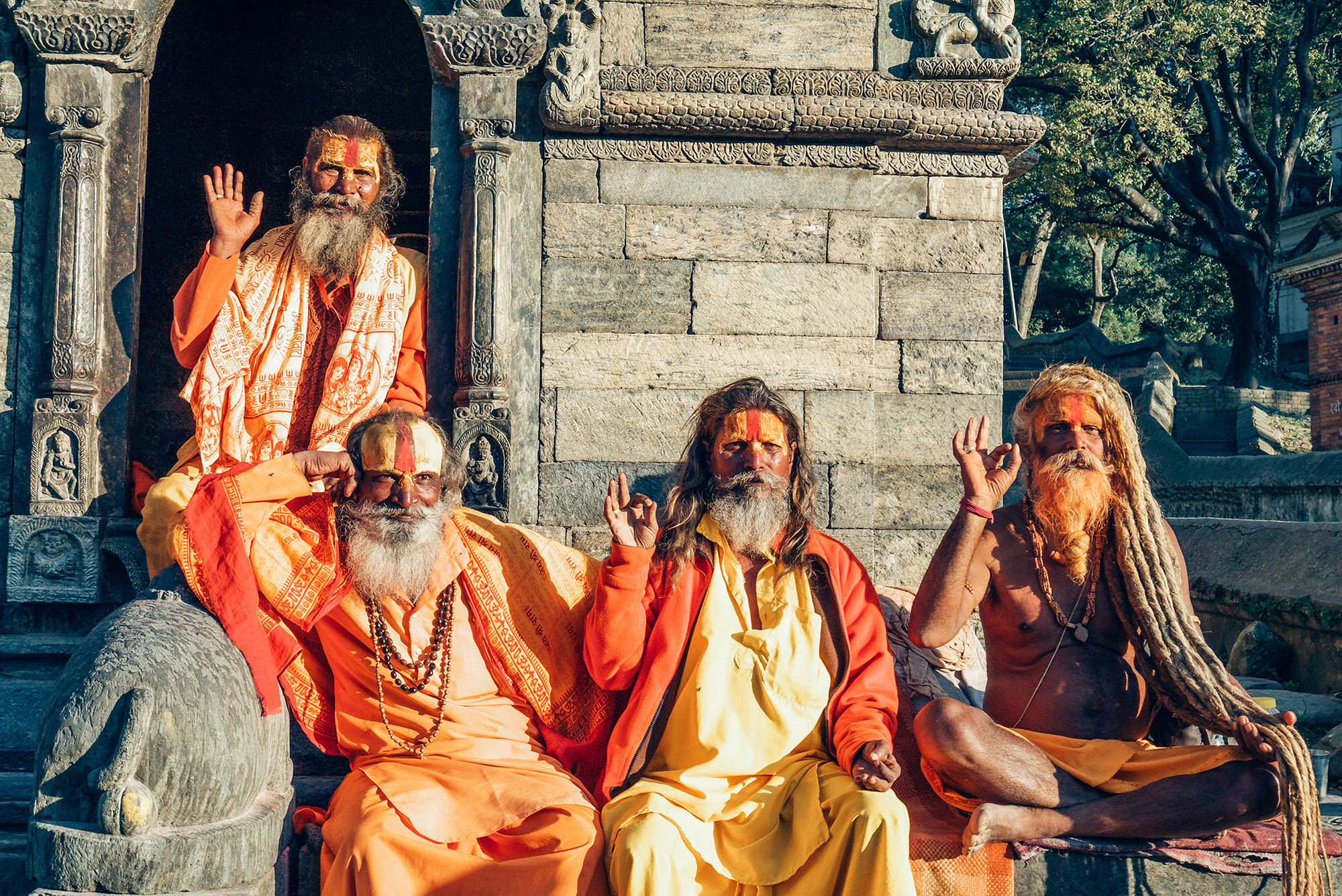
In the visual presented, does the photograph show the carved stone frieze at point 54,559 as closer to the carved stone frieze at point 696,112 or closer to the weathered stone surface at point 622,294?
the weathered stone surface at point 622,294

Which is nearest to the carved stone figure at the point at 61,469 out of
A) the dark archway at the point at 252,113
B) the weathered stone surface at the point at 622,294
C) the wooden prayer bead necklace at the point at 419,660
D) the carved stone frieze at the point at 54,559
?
the carved stone frieze at the point at 54,559

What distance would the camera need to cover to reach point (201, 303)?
14.0ft

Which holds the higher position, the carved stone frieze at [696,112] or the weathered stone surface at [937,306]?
the carved stone frieze at [696,112]

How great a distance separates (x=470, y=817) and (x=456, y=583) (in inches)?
32.0

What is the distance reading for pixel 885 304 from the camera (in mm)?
4777

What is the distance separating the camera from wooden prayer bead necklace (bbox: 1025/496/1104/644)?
3.53m

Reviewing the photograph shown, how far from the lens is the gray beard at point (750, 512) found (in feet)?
11.6

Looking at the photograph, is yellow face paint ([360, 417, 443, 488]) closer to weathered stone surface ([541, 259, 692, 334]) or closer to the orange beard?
weathered stone surface ([541, 259, 692, 334])

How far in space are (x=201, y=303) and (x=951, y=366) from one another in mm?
3395

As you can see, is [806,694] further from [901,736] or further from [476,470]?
[476,470]

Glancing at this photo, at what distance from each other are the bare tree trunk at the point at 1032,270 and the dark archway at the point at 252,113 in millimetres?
20055

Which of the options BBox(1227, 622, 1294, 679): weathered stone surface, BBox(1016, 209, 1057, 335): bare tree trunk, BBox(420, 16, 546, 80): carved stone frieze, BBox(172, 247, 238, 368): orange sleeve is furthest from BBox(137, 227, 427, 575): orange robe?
BBox(1016, 209, 1057, 335): bare tree trunk

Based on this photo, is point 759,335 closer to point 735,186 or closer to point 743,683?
point 735,186

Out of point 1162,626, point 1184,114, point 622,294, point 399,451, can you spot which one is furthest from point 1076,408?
point 1184,114
